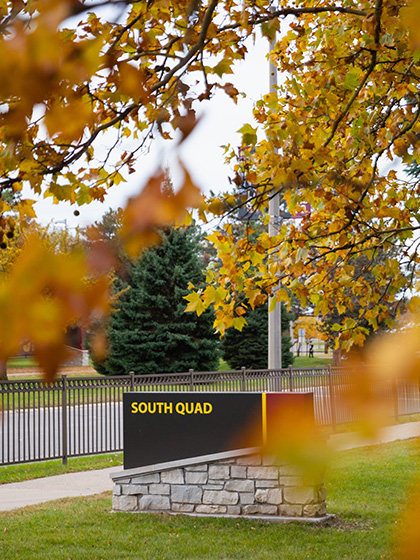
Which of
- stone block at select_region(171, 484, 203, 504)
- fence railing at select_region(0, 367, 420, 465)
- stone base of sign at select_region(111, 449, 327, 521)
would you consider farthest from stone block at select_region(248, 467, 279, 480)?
fence railing at select_region(0, 367, 420, 465)

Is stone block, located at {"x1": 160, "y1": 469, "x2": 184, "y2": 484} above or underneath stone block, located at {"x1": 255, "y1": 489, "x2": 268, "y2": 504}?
above

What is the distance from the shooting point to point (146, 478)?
7.13 meters

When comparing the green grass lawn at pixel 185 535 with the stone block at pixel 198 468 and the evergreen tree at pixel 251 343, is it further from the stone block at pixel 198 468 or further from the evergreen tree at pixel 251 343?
the evergreen tree at pixel 251 343

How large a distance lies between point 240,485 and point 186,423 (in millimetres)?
839

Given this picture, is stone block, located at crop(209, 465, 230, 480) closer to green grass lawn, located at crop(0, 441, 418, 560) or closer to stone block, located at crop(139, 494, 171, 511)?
green grass lawn, located at crop(0, 441, 418, 560)

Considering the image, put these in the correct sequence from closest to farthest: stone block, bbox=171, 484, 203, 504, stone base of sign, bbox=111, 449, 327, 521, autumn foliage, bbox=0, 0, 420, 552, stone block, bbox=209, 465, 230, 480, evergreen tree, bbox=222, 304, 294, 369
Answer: autumn foliage, bbox=0, 0, 420, 552 < stone base of sign, bbox=111, 449, 327, 521 < stone block, bbox=209, 465, 230, 480 < stone block, bbox=171, 484, 203, 504 < evergreen tree, bbox=222, 304, 294, 369

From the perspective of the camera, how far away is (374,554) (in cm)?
559

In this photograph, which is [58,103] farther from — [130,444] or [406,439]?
[130,444]

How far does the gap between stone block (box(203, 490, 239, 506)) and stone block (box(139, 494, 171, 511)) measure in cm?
42

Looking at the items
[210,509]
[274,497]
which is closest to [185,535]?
[210,509]

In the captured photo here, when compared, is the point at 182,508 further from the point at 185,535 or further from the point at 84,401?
the point at 84,401

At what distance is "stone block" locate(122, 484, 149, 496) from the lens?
23.3 ft

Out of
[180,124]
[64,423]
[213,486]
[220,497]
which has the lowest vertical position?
[220,497]

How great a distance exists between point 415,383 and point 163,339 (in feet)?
89.5
